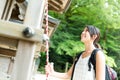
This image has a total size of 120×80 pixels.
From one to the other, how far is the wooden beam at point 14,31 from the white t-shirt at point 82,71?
101cm

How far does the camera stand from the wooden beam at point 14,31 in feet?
7.20

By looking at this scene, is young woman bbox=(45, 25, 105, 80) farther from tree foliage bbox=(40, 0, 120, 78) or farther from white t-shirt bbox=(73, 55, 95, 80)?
tree foliage bbox=(40, 0, 120, 78)

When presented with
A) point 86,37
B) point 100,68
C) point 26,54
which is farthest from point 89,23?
point 26,54

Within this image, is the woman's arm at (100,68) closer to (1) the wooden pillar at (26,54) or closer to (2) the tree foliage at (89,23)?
(1) the wooden pillar at (26,54)

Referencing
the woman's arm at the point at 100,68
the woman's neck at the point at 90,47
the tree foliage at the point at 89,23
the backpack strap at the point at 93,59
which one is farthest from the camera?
the tree foliage at the point at 89,23

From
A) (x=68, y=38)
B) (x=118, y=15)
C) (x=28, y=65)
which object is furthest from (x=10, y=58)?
(x=68, y=38)

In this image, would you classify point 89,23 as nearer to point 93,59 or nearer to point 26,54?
point 93,59

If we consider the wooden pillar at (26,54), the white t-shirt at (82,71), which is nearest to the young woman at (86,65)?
the white t-shirt at (82,71)

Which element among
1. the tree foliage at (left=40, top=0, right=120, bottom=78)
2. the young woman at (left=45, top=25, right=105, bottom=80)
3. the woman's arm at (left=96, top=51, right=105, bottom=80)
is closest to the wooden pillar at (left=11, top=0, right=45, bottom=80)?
the young woman at (left=45, top=25, right=105, bottom=80)

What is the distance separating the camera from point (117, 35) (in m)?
22.4

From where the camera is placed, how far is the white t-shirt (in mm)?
3066

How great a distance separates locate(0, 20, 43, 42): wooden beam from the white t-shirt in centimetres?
101

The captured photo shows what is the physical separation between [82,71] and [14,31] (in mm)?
1131

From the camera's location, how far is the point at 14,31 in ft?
7.24
